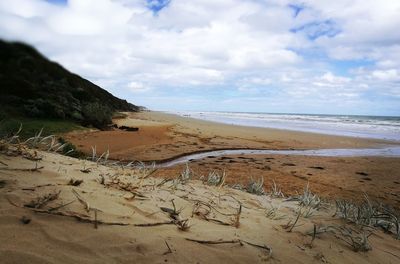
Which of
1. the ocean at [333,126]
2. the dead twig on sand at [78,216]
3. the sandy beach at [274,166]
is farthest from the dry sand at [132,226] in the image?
the ocean at [333,126]

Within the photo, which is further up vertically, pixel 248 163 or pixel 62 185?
pixel 62 185

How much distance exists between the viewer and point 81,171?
11.3 feet

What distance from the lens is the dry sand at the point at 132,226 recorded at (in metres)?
2.14

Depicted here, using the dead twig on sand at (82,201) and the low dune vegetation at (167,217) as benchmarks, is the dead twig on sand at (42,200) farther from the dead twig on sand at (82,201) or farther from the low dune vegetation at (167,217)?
the dead twig on sand at (82,201)

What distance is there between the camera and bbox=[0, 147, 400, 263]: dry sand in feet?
7.03

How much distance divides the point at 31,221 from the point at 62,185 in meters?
0.59

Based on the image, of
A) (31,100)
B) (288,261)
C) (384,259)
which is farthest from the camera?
(31,100)

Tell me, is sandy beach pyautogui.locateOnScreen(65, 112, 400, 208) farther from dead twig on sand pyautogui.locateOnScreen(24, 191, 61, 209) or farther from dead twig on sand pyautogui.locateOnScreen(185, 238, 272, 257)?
dead twig on sand pyautogui.locateOnScreen(24, 191, 61, 209)

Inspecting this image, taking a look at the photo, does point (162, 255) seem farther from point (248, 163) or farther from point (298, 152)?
point (298, 152)

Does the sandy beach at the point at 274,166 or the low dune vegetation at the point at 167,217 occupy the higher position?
the low dune vegetation at the point at 167,217

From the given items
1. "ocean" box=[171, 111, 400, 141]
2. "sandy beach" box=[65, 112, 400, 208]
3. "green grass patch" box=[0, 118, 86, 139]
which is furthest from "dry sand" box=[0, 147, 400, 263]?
"ocean" box=[171, 111, 400, 141]

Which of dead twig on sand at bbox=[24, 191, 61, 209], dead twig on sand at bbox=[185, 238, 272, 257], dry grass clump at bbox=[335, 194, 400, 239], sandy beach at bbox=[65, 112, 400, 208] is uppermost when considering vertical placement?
dead twig on sand at bbox=[24, 191, 61, 209]

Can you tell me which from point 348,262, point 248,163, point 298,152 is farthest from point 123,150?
point 348,262

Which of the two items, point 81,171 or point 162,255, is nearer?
point 162,255
